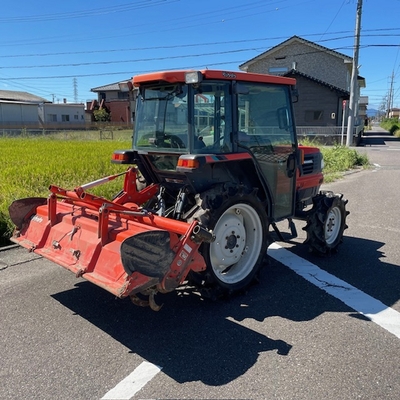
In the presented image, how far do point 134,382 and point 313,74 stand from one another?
36153mm

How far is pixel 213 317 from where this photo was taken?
11.9 ft

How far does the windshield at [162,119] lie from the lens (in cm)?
390

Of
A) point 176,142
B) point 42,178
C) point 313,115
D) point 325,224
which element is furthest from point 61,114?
point 176,142

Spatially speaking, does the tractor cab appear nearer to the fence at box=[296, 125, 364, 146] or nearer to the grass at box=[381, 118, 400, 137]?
the fence at box=[296, 125, 364, 146]

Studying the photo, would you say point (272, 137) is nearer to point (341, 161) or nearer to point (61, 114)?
point (341, 161)

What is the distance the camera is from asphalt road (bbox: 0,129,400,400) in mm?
2703

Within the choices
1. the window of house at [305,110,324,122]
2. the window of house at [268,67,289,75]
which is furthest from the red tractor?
the window of house at [268,67,289,75]

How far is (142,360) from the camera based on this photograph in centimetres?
299

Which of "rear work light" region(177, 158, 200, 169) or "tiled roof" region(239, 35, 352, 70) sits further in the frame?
"tiled roof" region(239, 35, 352, 70)

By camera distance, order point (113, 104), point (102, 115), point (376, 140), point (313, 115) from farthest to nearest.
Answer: point (113, 104) < point (102, 115) < point (376, 140) < point (313, 115)

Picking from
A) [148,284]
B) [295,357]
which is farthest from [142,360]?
[295,357]

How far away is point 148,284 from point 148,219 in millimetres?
750

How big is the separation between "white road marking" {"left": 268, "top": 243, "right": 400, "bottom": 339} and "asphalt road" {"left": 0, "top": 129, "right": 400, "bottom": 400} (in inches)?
3.4

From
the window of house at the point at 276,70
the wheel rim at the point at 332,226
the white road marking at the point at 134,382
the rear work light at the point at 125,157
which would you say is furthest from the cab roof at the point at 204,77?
the window of house at the point at 276,70
